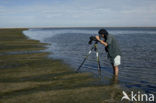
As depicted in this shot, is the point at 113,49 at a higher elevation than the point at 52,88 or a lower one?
higher

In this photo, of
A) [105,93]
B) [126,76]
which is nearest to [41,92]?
[105,93]

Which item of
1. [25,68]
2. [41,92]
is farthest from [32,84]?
[25,68]

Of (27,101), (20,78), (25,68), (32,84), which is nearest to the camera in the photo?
(27,101)

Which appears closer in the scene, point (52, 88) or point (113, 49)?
point (52, 88)

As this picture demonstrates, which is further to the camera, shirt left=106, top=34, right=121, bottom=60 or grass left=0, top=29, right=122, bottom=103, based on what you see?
shirt left=106, top=34, right=121, bottom=60

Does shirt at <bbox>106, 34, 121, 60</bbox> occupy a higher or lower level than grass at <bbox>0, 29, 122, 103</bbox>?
higher

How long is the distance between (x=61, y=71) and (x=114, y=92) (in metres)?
3.96

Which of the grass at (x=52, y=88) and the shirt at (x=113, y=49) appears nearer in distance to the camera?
the grass at (x=52, y=88)

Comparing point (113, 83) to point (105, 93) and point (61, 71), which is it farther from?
point (61, 71)

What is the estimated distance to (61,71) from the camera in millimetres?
9656

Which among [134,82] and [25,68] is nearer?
[134,82]

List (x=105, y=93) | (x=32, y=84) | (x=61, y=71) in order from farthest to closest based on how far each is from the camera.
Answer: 1. (x=61, y=71)
2. (x=32, y=84)
3. (x=105, y=93)

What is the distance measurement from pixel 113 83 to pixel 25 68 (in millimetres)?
5517

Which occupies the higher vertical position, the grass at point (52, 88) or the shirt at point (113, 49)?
the shirt at point (113, 49)
